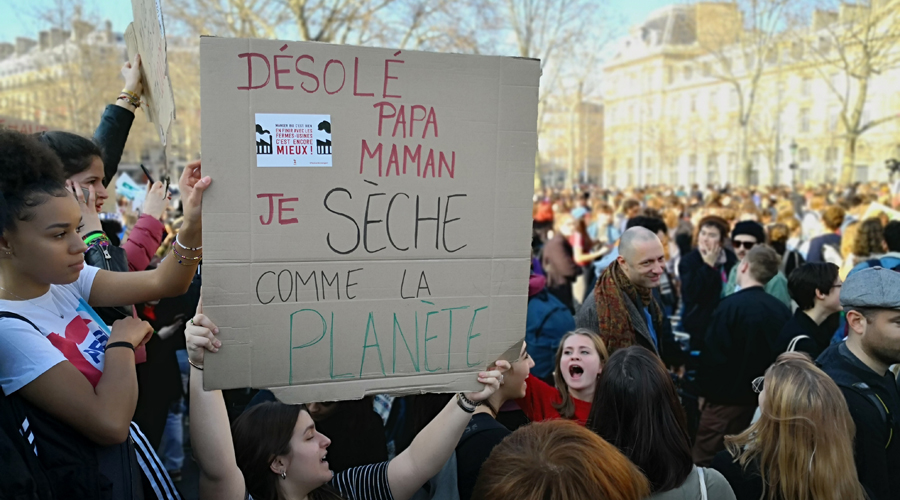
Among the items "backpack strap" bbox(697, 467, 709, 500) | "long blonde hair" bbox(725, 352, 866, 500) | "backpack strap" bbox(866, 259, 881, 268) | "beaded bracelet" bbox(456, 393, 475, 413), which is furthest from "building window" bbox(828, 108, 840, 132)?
"beaded bracelet" bbox(456, 393, 475, 413)

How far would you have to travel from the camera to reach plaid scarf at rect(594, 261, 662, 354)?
12.3 ft

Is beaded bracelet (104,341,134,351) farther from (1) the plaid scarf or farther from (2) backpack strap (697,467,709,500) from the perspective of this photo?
(1) the plaid scarf

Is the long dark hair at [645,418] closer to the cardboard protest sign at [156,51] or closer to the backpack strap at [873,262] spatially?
the cardboard protest sign at [156,51]

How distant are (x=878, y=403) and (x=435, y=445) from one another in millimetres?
1943

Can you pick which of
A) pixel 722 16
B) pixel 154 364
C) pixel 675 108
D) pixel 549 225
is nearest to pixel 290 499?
pixel 154 364

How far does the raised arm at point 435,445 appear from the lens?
1912 mm

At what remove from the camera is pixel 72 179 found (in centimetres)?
239

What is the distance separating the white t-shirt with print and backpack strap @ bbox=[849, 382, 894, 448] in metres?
2.85

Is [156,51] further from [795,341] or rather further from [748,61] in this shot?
[748,61]


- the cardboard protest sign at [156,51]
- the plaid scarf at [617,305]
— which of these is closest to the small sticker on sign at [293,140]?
the cardboard protest sign at [156,51]

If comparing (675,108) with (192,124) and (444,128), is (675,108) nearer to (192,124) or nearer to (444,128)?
(192,124)

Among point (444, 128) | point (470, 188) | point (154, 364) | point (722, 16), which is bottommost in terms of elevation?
point (154, 364)

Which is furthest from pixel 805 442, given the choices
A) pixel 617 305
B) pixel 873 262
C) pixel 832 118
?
pixel 832 118

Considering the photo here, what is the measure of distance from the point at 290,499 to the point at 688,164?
70846 millimetres
